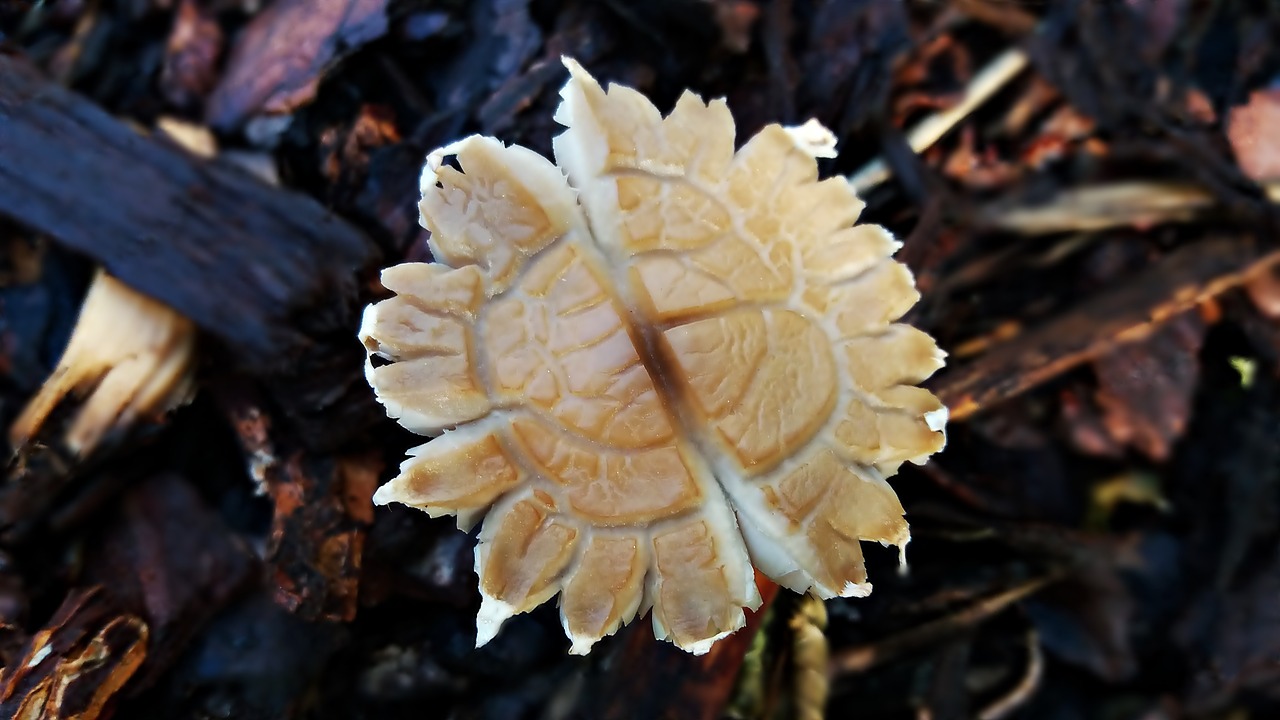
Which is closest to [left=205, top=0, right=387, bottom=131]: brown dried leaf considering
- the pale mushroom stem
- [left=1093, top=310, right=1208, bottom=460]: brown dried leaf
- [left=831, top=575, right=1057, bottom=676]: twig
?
the pale mushroom stem

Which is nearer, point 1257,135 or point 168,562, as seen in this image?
point 168,562

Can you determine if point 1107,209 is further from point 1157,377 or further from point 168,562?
point 168,562

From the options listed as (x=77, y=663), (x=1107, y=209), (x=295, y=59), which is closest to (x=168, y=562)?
(x=77, y=663)

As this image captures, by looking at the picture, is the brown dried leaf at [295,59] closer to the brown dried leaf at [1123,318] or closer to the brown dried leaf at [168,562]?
the brown dried leaf at [168,562]

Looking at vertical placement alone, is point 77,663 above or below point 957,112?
above

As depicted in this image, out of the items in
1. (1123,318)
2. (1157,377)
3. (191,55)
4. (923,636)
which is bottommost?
(923,636)

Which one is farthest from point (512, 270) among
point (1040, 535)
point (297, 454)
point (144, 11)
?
point (1040, 535)
